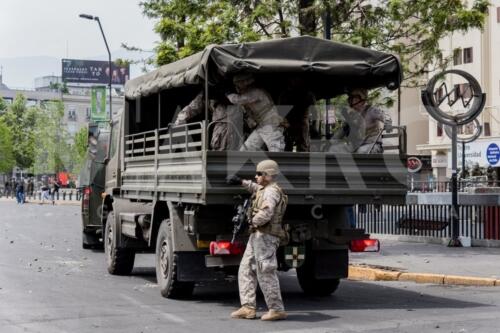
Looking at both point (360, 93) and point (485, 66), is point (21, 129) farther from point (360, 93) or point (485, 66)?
point (360, 93)

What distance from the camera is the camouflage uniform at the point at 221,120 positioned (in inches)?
404

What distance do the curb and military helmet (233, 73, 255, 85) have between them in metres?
4.62

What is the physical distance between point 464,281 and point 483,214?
5439 mm

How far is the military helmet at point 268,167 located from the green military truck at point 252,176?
1.46 feet

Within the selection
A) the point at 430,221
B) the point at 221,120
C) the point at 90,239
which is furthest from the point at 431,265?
the point at 90,239

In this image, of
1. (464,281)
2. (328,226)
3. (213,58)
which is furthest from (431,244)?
(213,58)

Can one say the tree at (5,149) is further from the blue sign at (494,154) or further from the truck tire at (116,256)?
the truck tire at (116,256)

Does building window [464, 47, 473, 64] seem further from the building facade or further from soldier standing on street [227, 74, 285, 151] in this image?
soldier standing on street [227, 74, 285, 151]

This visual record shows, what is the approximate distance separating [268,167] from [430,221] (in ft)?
35.4

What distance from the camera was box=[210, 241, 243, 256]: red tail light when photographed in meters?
9.69

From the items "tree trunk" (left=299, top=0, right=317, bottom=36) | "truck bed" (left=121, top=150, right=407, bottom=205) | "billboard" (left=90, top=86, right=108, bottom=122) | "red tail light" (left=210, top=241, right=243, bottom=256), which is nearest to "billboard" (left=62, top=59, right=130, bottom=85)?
"billboard" (left=90, top=86, right=108, bottom=122)

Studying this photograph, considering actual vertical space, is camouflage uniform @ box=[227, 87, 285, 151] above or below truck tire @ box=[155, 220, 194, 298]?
above

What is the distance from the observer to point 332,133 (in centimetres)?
1244

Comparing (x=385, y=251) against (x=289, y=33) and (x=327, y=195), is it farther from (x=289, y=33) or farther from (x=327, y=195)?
(x=327, y=195)
